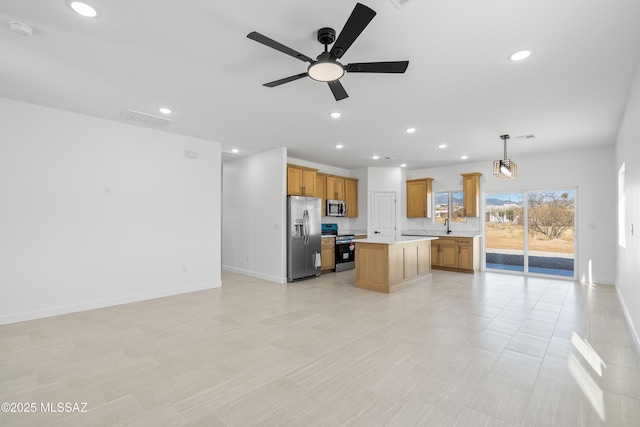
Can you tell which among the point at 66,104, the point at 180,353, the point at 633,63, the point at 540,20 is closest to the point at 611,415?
the point at 540,20

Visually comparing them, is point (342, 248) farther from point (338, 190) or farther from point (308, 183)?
point (308, 183)

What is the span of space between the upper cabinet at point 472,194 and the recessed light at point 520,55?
5.15 meters

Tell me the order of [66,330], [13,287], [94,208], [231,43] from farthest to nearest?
[94,208]
[13,287]
[66,330]
[231,43]

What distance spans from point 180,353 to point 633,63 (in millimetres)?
5177

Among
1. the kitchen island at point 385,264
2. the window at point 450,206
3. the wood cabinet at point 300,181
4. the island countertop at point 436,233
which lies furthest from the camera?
the window at point 450,206

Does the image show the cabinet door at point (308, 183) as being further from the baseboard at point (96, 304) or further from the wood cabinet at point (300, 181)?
the baseboard at point (96, 304)

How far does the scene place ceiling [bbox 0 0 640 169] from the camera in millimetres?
2164

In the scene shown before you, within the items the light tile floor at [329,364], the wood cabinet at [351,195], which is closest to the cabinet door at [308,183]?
the wood cabinet at [351,195]

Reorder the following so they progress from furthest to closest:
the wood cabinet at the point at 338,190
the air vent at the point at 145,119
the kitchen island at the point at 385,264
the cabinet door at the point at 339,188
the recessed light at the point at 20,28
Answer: the cabinet door at the point at 339,188 → the wood cabinet at the point at 338,190 → the kitchen island at the point at 385,264 → the air vent at the point at 145,119 → the recessed light at the point at 20,28

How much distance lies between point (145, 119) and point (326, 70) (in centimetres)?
336

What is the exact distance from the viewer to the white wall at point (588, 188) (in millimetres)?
5906

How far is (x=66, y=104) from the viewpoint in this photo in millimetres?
3908

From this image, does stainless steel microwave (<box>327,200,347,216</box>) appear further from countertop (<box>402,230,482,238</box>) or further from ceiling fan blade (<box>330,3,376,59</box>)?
ceiling fan blade (<box>330,3,376,59</box>)

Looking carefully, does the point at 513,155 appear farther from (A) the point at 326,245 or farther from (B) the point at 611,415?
(B) the point at 611,415
